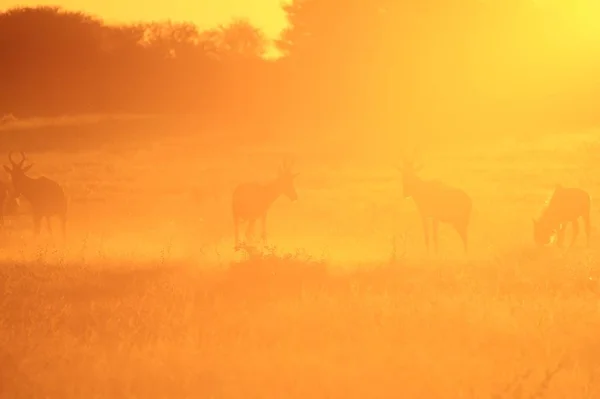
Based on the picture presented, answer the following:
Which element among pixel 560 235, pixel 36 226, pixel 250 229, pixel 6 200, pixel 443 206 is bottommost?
pixel 560 235

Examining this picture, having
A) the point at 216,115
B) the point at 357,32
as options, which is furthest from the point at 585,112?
the point at 216,115

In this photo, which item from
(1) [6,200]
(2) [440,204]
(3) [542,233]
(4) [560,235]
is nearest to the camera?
(3) [542,233]

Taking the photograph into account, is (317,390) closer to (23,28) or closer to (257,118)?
(257,118)

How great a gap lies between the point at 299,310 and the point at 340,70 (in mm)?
39534

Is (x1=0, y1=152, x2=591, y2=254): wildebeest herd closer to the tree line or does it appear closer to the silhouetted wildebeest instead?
the silhouetted wildebeest

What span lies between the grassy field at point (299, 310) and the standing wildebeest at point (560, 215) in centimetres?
36

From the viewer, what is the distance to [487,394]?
28.0 ft

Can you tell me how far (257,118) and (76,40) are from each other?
13.6 metres

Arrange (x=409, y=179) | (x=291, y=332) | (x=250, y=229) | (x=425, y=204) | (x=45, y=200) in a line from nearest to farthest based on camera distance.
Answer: (x=291, y=332), (x=250, y=229), (x=425, y=204), (x=45, y=200), (x=409, y=179)

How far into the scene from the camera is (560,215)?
19781 mm

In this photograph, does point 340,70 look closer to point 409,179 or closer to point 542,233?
point 409,179

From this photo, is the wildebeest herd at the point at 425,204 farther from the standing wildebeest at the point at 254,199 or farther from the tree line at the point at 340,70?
the tree line at the point at 340,70

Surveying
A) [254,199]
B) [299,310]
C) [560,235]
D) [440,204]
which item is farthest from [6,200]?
[299,310]

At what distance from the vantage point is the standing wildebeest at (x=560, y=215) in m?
19.3
